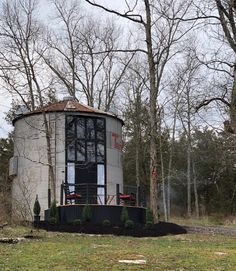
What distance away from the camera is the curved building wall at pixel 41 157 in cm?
2208

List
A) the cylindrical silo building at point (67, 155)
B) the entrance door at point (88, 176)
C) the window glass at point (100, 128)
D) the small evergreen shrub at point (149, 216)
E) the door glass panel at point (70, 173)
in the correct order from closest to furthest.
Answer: the small evergreen shrub at point (149, 216) → the entrance door at point (88, 176) → the door glass panel at point (70, 173) → the cylindrical silo building at point (67, 155) → the window glass at point (100, 128)

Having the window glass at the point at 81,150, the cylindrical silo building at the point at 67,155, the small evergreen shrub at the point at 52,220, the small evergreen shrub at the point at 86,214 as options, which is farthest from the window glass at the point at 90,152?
the small evergreen shrub at the point at 52,220

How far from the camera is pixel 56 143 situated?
72.9 feet

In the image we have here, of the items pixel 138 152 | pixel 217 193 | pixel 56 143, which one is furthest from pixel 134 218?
pixel 217 193

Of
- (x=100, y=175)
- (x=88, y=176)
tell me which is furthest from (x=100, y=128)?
(x=88, y=176)

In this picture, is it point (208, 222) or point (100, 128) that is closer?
point (100, 128)

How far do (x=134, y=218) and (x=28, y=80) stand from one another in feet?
30.1

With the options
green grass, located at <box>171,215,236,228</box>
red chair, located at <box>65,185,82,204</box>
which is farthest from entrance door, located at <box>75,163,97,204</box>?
green grass, located at <box>171,215,236,228</box>

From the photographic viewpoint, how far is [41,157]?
22.4 metres

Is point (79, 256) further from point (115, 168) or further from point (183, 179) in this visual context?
point (183, 179)

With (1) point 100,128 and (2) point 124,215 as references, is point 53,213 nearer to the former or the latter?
(2) point 124,215

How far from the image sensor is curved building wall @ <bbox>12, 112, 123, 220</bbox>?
22078 millimetres

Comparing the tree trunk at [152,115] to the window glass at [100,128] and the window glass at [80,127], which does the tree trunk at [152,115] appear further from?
the window glass at [80,127]

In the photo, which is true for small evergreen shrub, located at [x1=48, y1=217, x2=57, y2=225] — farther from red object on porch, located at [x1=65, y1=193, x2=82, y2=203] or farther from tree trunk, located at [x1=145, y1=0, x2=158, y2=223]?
tree trunk, located at [x1=145, y1=0, x2=158, y2=223]
